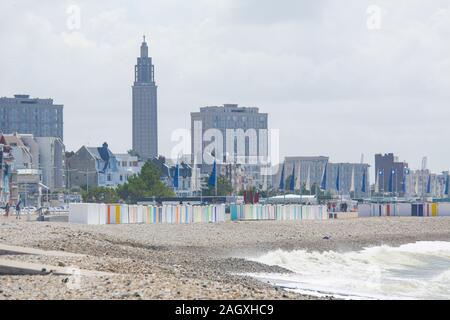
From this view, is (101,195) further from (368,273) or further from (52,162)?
(368,273)

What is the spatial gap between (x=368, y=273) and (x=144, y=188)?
79.3 metres

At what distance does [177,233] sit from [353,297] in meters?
23.3

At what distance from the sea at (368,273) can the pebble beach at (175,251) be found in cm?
118

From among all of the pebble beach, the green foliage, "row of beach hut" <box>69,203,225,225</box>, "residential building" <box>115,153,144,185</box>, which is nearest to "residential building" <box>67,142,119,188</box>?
"residential building" <box>115,153,144,185</box>

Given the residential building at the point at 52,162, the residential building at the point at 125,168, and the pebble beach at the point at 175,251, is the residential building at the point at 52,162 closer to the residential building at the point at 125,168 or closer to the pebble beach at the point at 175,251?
the residential building at the point at 125,168

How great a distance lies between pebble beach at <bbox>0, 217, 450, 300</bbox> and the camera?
21466 mm

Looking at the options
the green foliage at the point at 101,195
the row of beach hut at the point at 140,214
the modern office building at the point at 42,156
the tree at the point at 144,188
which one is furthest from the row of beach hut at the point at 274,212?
the modern office building at the point at 42,156

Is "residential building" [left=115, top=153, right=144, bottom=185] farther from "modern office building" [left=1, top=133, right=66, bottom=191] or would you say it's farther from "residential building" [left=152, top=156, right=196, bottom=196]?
"modern office building" [left=1, top=133, right=66, bottom=191]

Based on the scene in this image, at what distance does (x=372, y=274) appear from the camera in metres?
39.4

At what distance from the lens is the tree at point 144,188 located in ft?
383

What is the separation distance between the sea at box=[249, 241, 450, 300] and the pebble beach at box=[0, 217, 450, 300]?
1.18m

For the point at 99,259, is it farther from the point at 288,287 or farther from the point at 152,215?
the point at 152,215

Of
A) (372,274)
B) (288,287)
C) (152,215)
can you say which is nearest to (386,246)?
(152,215)

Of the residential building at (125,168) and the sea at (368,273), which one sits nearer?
the sea at (368,273)
